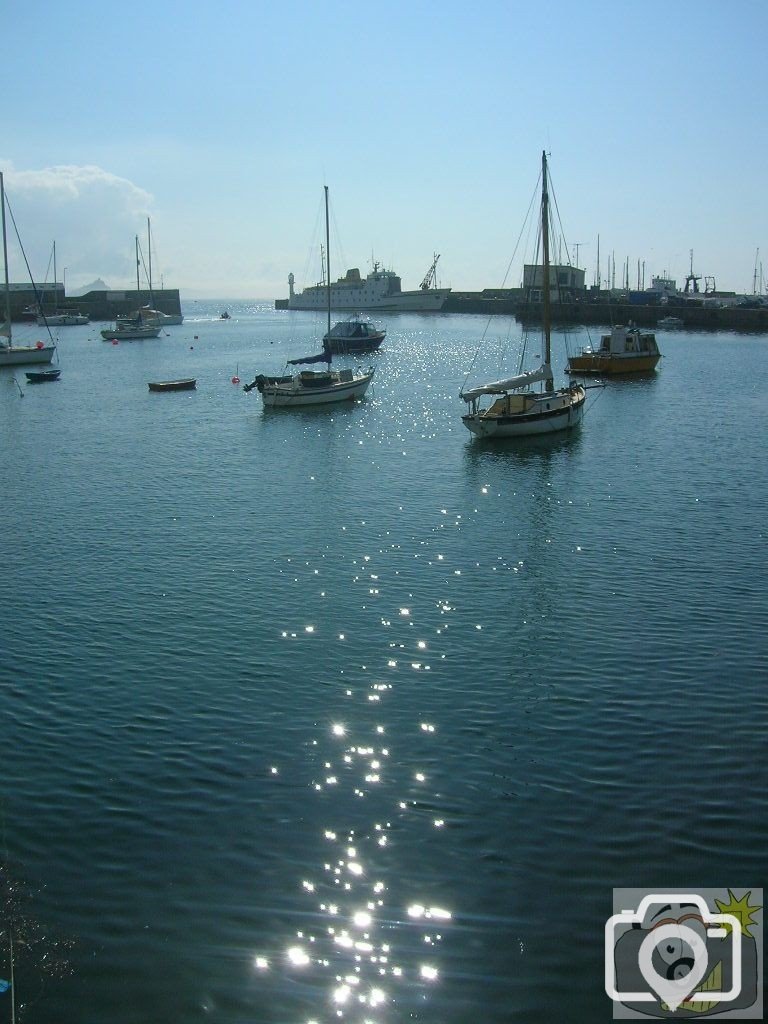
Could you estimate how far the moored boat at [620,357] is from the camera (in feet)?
279

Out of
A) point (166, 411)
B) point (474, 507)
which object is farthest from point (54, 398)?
point (474, 507)

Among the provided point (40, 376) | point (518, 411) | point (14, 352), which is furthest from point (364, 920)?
point (14, 352)

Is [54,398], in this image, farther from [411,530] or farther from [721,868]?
[721,868]

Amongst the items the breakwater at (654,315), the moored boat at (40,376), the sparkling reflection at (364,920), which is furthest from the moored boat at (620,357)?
the sparkling reflection at (364,920)

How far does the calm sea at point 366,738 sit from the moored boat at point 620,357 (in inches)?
1823

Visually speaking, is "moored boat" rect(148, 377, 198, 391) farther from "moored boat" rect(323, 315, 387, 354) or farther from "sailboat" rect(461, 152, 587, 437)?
"moored boat" rect(323, 315, 387, 354)

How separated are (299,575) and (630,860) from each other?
50.4 feet

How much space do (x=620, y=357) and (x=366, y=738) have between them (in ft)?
240

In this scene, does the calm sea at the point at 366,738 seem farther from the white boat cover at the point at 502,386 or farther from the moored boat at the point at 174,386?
the moored boat at the point at 174,386

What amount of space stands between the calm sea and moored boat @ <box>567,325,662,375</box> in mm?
46292

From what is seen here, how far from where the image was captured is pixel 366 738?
1791 centimetres

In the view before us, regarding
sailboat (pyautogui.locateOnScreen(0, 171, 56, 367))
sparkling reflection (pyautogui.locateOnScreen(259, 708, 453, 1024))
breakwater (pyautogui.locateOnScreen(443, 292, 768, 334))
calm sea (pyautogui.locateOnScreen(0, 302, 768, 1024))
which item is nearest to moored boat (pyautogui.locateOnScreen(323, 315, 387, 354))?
sailboat (pyautogui.locateOnScreen(0, 171, 56, 367))

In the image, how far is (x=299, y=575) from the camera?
91.0 ft

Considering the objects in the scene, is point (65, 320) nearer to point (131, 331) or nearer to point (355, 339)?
point (131, 331)
